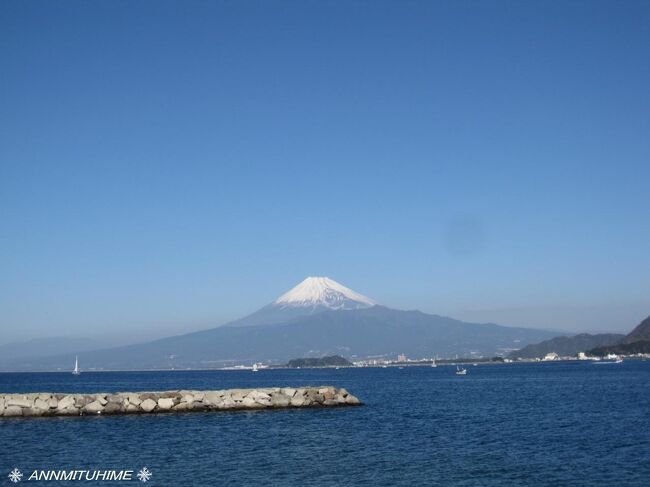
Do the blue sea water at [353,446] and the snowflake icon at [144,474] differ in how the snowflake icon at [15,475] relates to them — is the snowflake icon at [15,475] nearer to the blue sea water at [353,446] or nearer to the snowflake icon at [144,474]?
the blue sea water at [353,446]

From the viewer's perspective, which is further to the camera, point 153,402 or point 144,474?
point 153,402

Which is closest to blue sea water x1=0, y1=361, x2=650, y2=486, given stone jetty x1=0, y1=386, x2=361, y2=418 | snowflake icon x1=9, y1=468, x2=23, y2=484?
snowflake icon x1=9, y1=468, x2=23, y2=484

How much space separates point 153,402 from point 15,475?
22.5m

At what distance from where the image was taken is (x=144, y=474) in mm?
20719

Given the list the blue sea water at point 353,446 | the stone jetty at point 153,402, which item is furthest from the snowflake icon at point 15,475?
the stone jetty at point 153,402

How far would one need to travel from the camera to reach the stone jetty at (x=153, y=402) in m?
41.4

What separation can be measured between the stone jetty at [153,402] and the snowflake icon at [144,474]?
21.7 metres

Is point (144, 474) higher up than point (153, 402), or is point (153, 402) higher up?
point (153, 402)

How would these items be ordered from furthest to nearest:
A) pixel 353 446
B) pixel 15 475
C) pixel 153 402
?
pixel 153 402, pixel 353 446, pixel 15 475

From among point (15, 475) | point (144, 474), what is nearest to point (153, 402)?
point (15, 475)

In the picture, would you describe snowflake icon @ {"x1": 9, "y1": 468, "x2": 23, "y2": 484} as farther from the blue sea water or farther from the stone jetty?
the stone jetty

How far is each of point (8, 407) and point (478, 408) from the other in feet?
90.0

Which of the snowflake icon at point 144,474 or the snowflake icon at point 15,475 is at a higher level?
the snowflake icon at point 15,475

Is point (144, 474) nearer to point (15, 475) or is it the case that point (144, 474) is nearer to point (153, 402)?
point (15, 475)
